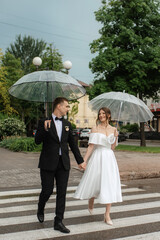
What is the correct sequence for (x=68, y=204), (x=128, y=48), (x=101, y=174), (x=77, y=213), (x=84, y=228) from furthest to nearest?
1. (x=128, y=48)
2. (x=68, y=204)
3. (x=77, y=213)
4. (x=101, y=174)
5. (x=84, y=228)

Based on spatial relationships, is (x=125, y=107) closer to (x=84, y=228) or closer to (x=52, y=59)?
(x=84, y=228)

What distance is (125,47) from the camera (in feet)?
75.4

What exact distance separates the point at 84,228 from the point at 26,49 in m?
60.5

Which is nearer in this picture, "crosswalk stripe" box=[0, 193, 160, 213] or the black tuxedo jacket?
the black tuxedo jacket

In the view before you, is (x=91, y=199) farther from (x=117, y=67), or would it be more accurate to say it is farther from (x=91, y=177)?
(x=117, y=67)

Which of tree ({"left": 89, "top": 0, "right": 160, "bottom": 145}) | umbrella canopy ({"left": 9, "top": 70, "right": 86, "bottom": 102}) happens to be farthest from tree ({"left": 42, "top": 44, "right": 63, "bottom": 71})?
umbrella canopy ({"left": 9, "top": 70, "right": 86, "bottom": 102})

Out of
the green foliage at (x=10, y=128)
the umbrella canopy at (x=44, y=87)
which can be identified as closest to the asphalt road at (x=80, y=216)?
the umbrella canopy at (x=44, y=87)

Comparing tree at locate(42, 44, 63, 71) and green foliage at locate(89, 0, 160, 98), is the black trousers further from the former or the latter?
tree at locate(42, 44, 63, 71)

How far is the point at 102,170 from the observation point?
4.70 meters

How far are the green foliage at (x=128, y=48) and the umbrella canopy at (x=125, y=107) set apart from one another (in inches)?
583

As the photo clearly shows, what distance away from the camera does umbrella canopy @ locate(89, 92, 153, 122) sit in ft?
22.5

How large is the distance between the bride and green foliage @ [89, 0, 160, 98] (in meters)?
17.1

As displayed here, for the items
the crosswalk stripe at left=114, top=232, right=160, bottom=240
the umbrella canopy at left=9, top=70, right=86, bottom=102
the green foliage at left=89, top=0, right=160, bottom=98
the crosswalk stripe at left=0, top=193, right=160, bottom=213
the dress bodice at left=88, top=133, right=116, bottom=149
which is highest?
the green foliage at left=89, top=0, right=160, bottom=98

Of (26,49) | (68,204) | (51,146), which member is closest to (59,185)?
(51,146)
